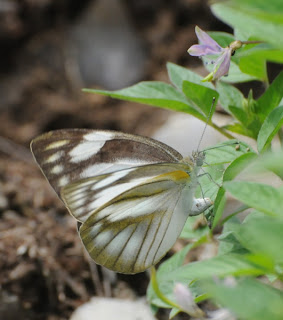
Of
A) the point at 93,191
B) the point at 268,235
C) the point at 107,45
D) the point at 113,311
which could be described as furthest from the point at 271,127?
the point at 107,45

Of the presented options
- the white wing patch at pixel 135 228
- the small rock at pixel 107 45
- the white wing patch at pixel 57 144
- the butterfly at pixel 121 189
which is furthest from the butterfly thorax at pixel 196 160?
the small rock at pixel 107 45

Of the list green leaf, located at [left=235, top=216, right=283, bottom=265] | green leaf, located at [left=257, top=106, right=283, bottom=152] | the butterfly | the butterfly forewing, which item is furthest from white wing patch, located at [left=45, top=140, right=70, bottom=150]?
green leaf, located at [left=235, top=216, right=283, bottom=265]

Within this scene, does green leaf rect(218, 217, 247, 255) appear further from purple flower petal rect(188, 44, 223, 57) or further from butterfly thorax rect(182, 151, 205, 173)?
purple flower petal rect(188, 44, 223, 57)

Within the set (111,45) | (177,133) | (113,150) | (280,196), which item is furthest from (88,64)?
(280,196)

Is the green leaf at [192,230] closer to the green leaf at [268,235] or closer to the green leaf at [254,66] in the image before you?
the green leaf at [254,66]

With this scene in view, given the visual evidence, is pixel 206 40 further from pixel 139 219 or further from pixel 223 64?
pixel 139 219
